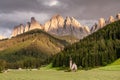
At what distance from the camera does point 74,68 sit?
5974 inches

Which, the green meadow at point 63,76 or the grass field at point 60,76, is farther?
the green meadow at point 63,76

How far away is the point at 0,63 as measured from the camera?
15800 cm

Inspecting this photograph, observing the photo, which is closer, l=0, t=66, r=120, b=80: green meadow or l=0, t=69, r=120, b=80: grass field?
l=0, t=69, r=120, b=80: grass field

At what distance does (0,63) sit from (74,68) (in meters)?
39.3
